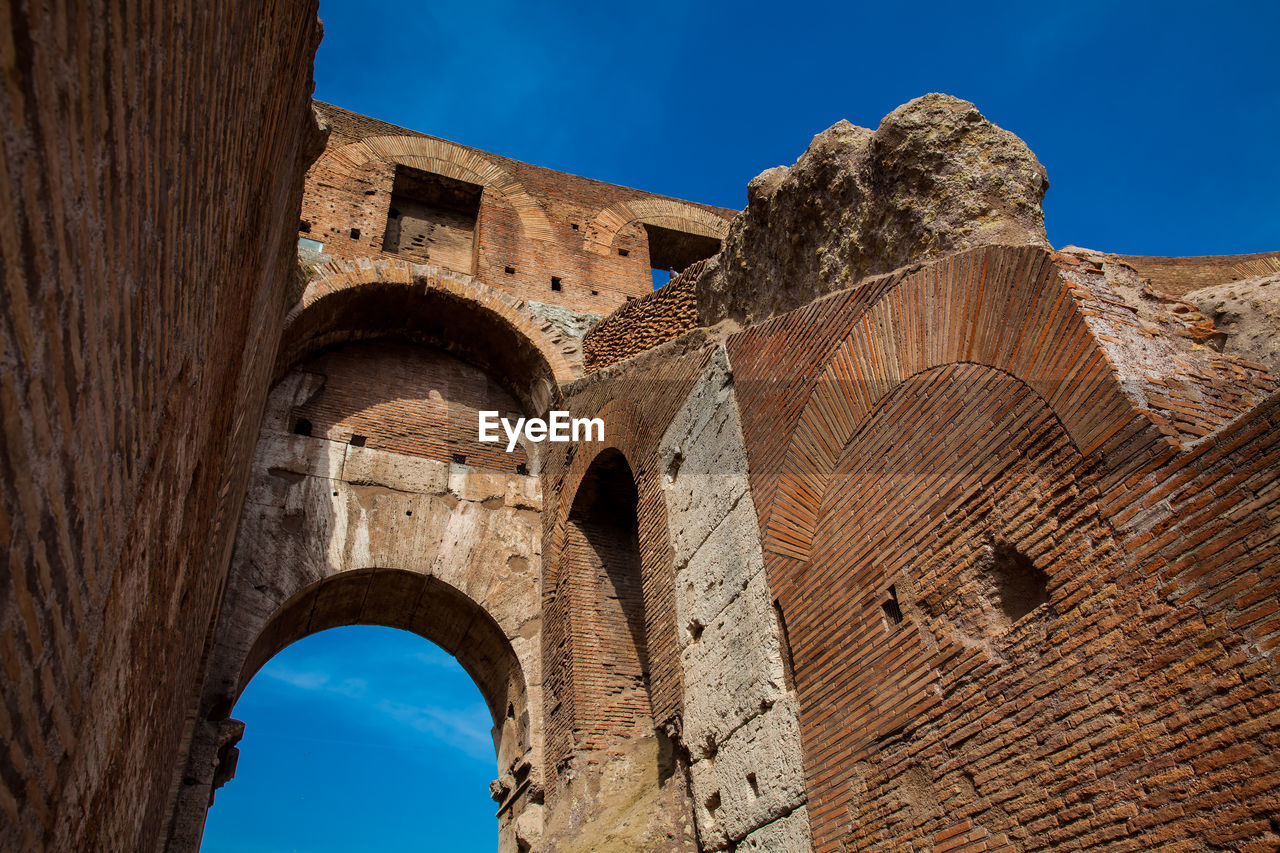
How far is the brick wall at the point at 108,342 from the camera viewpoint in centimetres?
118

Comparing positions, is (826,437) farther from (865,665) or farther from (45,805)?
(45,805)

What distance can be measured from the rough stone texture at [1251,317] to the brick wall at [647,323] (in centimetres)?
332

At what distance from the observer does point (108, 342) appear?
5.19 ft

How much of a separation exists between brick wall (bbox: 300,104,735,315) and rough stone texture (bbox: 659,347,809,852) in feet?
13.6

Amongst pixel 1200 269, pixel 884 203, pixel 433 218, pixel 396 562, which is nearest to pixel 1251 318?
pixel 884 203

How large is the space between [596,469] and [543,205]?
14.8 ft

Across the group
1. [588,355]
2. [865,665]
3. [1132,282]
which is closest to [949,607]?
[865,665]

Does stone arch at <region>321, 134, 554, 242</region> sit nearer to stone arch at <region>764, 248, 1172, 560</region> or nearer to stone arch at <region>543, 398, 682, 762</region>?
stone arch at <region>543, 398, 682, 762</region>

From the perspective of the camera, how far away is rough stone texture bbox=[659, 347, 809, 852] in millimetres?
4207

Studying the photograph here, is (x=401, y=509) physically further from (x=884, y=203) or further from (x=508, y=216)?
(x=884, y=203)

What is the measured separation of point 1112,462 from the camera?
2.81 metres

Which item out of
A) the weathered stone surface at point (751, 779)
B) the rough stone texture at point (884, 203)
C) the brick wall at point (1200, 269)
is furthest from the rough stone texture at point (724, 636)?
the brick wall at point (1200, 269)

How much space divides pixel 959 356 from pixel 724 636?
2.09 m

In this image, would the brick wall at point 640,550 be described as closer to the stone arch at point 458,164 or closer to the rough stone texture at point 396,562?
the rough stone texture at point 396,562
